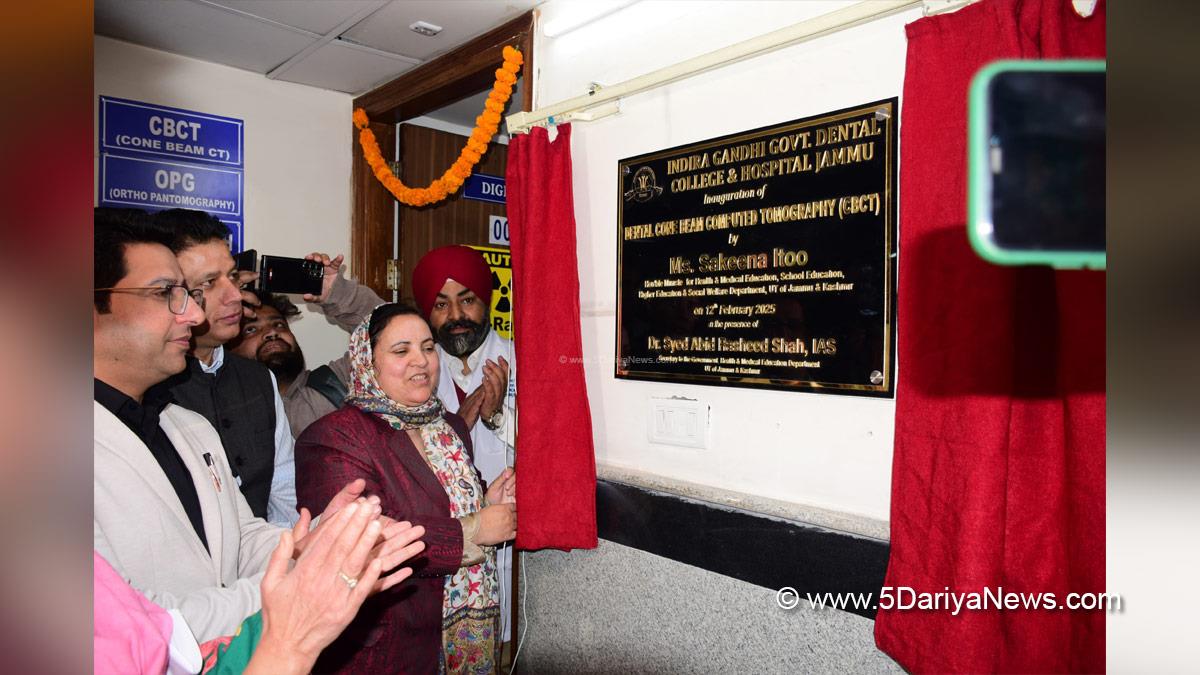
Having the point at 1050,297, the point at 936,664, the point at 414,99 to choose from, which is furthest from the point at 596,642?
the point at 414,99

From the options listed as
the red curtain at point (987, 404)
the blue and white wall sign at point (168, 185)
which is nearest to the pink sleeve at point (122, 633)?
the red curtain at point (987, 404)

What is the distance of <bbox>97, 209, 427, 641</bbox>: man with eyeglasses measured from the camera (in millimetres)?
1248

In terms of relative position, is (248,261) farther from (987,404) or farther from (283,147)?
(987,404)

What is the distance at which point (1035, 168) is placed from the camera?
187mm

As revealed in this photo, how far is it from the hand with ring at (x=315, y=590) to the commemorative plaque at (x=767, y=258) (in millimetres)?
996

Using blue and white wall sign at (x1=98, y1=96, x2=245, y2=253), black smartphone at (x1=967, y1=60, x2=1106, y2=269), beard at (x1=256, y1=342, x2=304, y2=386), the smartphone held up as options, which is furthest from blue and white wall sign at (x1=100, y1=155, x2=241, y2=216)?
black smartphone at (x1=967, y1=60, x2=1106, y2=269)

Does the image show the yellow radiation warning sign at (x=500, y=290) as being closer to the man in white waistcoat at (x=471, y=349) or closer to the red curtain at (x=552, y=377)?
the man in white waistcoat at (x=471, y=349)

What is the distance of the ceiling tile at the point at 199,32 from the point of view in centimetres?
239

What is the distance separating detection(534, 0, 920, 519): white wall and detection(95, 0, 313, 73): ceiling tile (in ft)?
3.61

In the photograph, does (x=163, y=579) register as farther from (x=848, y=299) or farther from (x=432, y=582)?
(x=848, y=299)

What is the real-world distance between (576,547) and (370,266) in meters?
1.76

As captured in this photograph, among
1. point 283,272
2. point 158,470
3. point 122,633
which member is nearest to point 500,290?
point 283,272

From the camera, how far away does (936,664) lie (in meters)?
1.27
